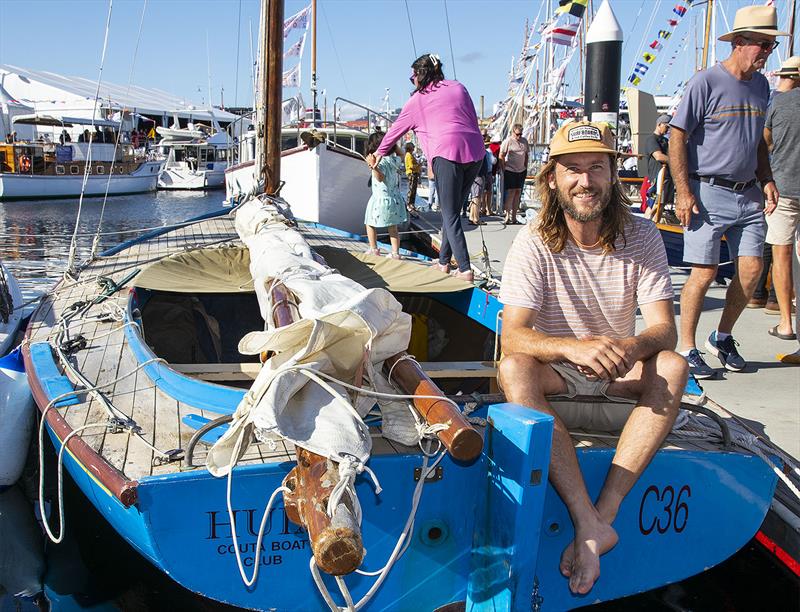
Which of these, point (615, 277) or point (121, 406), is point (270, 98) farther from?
point (615, 277)

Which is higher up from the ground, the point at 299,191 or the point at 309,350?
the point at 299,191

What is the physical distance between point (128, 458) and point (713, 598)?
102 inches

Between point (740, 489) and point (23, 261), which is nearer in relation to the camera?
point (740, 489)

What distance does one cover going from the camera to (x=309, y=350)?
2336mm

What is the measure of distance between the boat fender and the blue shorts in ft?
12.7

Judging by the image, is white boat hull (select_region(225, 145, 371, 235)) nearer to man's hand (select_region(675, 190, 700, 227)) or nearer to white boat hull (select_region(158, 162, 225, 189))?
man's hand (select_region(675, 190, 700, 227))

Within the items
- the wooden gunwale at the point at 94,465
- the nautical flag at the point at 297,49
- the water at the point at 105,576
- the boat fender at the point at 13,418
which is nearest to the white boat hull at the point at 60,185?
the nautical flag at the point at 297,49

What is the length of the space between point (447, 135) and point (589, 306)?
2674mm

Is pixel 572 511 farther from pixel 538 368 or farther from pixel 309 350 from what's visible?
pixel 309 350

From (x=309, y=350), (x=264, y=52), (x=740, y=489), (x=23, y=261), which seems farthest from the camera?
(x=23, y=261)

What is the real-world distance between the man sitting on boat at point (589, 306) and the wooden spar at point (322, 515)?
0.76m

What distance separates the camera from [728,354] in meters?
4.86

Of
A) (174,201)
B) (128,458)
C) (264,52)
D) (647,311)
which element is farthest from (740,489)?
(174,201)

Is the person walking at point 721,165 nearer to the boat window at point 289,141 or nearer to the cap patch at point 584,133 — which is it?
the cap patch at point 584,133
